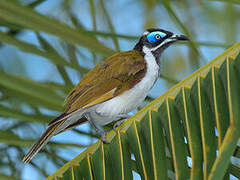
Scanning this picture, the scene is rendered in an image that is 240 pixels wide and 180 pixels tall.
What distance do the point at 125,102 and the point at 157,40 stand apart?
775 mm

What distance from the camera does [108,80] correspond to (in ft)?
9.36

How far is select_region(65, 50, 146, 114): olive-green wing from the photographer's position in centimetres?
263

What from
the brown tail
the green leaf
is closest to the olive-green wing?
the brown tail

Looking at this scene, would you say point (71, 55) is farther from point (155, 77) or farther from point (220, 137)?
point (220, 137)

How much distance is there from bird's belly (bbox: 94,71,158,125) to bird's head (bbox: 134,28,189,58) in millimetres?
523

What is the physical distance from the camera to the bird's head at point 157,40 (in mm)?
3368

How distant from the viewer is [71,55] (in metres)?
3.14

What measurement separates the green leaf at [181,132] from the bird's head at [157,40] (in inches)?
55.9

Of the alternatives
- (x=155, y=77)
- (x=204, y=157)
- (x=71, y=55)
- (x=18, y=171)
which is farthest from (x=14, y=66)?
(x=204, y=157)

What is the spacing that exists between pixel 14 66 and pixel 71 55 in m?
3.30

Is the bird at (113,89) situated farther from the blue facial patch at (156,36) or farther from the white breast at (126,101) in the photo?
the blue facial patch at (156,36)

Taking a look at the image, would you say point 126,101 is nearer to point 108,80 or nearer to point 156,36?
point 108,80

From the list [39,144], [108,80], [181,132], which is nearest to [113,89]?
[108,80]

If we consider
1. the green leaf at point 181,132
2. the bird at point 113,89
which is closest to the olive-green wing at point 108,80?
the bird at point 113,89
